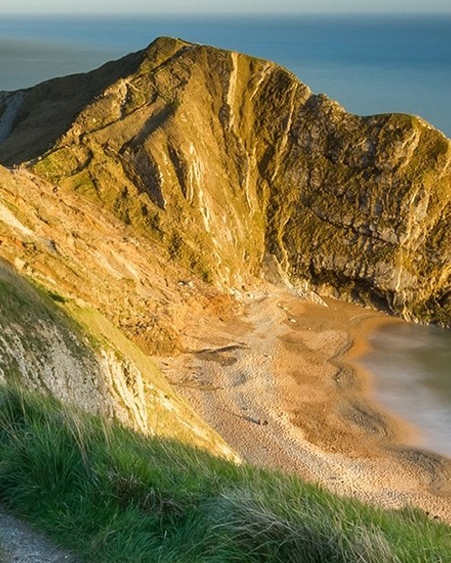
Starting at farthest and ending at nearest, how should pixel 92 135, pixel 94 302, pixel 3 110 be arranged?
1. pixel 3 110
2. pixel 92 135
3. pixel 94 302

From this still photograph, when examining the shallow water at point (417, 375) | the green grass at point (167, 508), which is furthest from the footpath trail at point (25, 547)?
the shallow water at point (417, 375)

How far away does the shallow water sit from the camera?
3531cm

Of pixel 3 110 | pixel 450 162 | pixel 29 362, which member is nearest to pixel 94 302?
pixel 29 362

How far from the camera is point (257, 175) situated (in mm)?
56125

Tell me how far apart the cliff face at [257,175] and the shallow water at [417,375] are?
148 inches

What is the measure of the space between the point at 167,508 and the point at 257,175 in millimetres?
50840

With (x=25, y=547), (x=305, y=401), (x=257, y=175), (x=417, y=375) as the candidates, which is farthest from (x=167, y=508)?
(x=257, y=175)

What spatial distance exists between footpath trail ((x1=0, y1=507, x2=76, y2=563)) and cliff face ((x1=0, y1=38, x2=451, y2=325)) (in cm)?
4177

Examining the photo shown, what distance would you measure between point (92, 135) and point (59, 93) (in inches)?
654

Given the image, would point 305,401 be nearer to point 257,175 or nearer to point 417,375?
point 417,375

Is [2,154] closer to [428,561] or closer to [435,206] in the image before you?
[435,206]

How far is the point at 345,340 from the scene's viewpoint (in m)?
44.9

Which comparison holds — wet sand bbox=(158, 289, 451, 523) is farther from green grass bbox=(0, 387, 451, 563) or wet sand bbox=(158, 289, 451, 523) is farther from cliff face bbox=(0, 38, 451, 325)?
green grass bbox=(0, 387, 451, 563)

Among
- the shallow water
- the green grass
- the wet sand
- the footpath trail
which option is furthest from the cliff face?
the footpath trail
